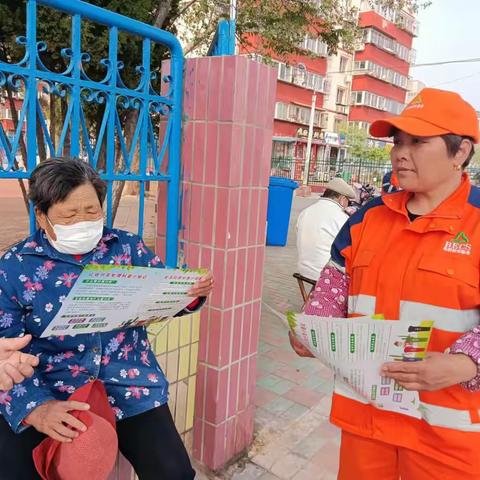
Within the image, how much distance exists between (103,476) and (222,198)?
1.20 m

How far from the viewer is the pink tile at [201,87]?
2.06 meters

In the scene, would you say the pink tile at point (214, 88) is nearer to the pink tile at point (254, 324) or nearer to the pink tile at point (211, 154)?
the pink tile at point (211, 154)

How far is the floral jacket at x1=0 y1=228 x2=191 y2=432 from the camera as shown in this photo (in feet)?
4.65

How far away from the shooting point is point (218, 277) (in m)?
2.19

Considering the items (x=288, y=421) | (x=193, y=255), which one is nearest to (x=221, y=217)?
(x=193, y=255)

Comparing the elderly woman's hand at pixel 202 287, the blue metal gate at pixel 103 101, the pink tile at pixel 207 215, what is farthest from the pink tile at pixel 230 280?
the elderly woman's hand at pixel 202 287

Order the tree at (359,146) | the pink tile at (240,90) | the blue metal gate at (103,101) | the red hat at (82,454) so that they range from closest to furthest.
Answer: the red hat at (82,454), the blue metal gate at (103,101), the pink tile at (240,90), the tree at (359,146)

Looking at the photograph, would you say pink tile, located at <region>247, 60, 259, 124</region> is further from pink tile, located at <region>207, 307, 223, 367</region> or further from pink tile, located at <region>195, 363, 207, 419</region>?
pink tile, located at <region>195, 363, 207, 419</region>

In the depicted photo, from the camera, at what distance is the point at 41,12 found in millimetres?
4059

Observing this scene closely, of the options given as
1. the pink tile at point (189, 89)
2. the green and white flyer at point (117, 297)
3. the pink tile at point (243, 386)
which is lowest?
the pink tile at point (243, 386)

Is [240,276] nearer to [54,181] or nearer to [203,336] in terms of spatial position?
[203,336]

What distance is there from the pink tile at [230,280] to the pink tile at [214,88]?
2.07ft

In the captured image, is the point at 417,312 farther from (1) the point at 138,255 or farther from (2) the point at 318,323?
(1) the point at 138,255

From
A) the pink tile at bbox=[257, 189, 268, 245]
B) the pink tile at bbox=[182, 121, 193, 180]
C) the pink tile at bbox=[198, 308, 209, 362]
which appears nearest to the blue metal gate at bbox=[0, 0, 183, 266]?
the pink tile at bbox=[182, 121, 193, 180]
